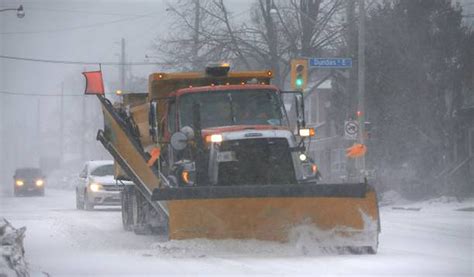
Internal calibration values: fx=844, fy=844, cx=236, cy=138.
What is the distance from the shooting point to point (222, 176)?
1289 cm

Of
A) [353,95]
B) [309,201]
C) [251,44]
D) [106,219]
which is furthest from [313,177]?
[251,44]

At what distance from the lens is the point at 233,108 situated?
14.3 metres

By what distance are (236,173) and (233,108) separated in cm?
171

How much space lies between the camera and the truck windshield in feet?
46.5

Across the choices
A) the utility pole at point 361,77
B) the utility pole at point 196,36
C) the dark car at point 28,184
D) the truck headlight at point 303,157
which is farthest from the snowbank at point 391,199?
the dark car at point 28,184

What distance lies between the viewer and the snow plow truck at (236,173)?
40.0ft

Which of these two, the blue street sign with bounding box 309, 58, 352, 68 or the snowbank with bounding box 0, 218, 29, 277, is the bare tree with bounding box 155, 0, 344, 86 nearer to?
the blue street sign with bounding box 309, 58, 352, 68

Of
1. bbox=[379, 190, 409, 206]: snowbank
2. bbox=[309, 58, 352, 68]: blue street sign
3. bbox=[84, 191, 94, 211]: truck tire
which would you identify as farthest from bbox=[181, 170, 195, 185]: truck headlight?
bbox=[379, 190, 409, 206]: snowbank

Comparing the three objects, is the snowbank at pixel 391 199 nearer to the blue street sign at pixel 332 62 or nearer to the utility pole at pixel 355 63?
the utility pole at pixel 355 63

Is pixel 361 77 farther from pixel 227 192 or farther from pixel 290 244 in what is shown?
pixel 227 192

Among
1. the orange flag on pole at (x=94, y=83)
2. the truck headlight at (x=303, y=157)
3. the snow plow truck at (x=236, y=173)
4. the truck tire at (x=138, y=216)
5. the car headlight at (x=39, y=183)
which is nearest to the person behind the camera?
the snow plow truck at (x=236, y=173)

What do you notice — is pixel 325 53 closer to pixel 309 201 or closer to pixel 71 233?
pixel 71 233

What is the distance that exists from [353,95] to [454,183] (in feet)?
20.2

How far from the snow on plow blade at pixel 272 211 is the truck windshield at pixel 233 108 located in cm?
222
